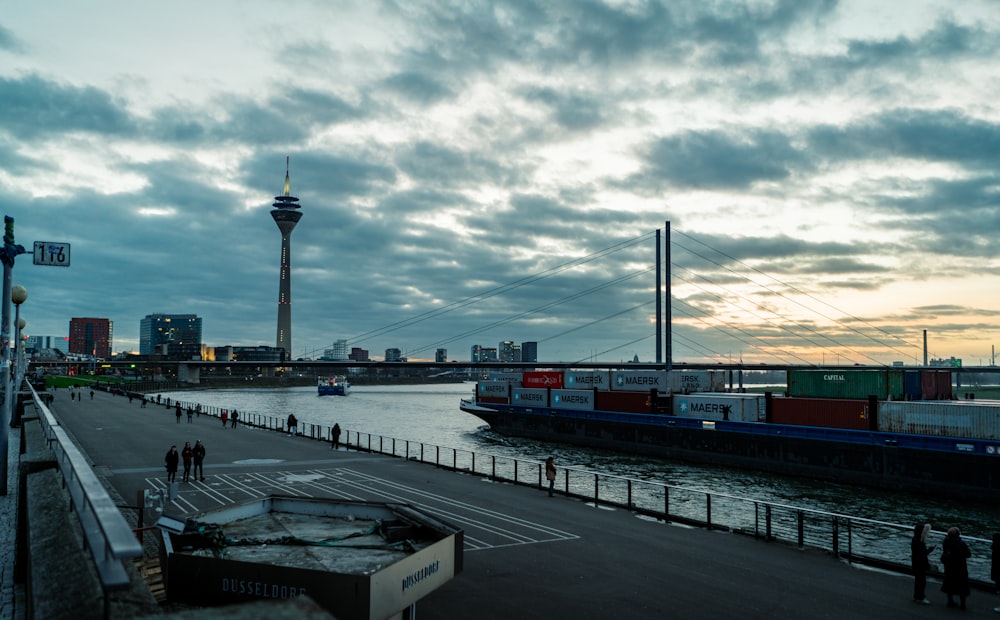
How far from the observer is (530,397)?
A: 7644cm

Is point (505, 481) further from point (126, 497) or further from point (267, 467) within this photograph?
point (126, 497)

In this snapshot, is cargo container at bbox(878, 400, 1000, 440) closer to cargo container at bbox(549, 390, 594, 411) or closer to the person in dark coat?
cargo container at bbox(549, 390, 594, 411)

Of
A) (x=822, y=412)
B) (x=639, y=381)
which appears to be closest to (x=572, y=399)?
(x=639, y=381)

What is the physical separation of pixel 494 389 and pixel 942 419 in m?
52.2

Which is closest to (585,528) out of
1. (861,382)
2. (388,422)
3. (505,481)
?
(505,481)

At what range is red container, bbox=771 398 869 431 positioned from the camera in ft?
145

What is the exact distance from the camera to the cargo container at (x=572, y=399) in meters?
67.8

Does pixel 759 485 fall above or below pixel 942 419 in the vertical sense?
below

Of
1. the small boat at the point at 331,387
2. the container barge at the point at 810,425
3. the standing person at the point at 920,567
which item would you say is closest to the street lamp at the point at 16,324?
the standing person at the point at 920,567

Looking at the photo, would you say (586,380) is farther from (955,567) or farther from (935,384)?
(955,567)

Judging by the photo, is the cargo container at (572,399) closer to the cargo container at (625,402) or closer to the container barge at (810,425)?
the container barge at (810,425)

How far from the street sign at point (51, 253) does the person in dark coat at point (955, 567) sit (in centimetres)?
2327

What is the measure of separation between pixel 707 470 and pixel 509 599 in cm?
3857

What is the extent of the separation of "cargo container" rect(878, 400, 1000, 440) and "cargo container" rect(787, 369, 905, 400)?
2.17 m
